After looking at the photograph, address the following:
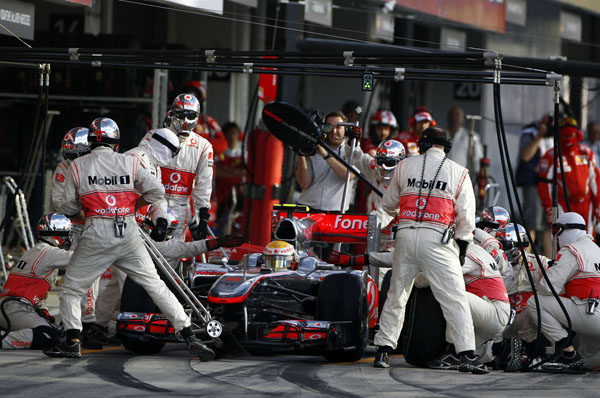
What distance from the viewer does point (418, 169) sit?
991 centimetres

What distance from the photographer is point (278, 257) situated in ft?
34.4

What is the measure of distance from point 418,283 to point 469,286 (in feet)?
1.61

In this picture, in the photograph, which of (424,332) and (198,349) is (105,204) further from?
(424,332)

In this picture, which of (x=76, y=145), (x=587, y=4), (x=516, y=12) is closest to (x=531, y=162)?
(x=516, y=12)

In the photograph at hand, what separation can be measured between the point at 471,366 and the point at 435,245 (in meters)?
0.97

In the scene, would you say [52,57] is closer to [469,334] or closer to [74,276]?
[74,276]

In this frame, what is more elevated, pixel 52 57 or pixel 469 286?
pixel 52 57

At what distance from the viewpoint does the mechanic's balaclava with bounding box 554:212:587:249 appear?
10375 mm

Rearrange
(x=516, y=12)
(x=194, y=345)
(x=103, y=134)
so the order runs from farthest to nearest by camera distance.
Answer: (x=516, y=12) → (x=103, y=134) → (x=194, y=345)

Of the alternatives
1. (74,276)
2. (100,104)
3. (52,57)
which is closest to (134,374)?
(74,276)

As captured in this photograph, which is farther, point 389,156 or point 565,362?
point 389,156

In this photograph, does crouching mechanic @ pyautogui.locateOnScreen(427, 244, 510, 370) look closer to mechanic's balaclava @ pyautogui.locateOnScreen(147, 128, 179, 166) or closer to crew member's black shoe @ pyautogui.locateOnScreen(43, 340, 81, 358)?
crew member's black shoe @ pyautogui.locateOnScreen(43, 340, 81, 358)

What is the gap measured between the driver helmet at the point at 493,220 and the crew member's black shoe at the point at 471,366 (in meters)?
1.73

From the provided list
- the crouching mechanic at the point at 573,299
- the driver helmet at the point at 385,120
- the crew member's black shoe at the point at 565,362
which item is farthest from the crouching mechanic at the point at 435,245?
the driver helmet at the point at 385,120
